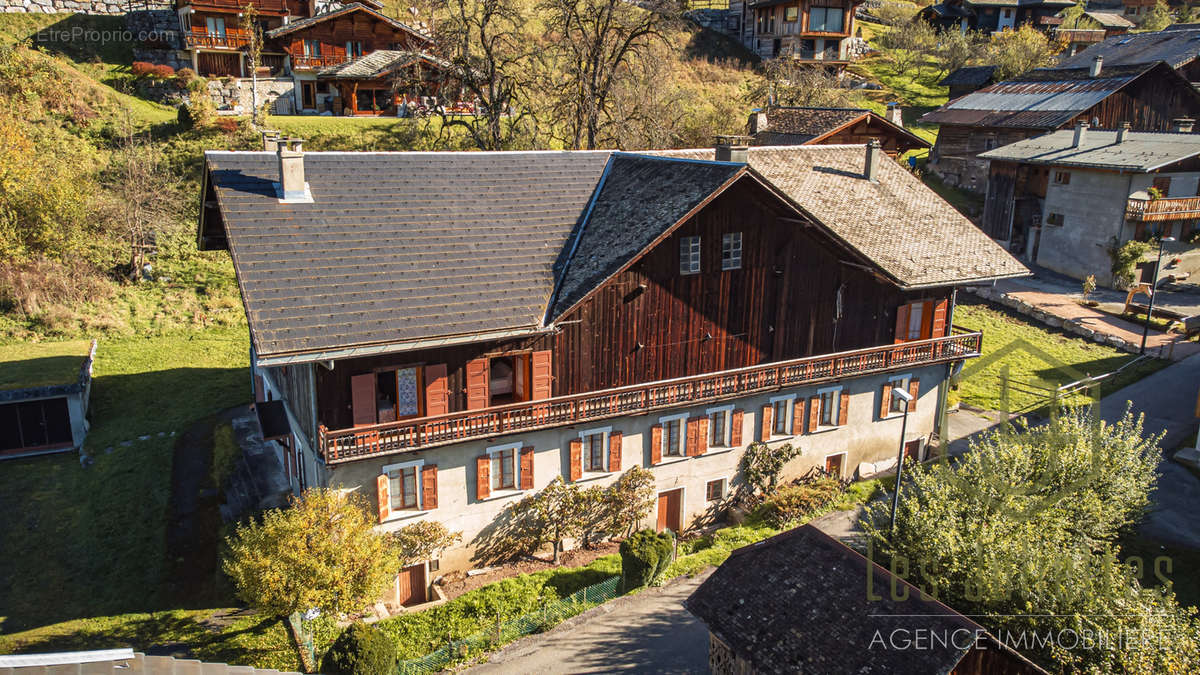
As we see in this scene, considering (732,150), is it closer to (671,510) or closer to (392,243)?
(392,243)

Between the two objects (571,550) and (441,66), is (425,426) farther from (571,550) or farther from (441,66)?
(441,66)

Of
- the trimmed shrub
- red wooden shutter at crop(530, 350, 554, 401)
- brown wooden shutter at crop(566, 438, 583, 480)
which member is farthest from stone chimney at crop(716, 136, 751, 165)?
the trimmed shrub

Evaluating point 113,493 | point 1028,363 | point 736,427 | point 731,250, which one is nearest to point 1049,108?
point 1028,363

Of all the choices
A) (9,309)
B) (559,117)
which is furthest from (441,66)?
(9,309)

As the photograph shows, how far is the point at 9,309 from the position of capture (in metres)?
41.1

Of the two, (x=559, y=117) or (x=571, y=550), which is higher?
(x=559, y=117)

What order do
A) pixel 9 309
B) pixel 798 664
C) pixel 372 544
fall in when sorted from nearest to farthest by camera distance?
pixel 798 664, pixel 372 544, pixel 9 309

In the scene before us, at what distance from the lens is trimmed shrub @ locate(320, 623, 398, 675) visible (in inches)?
765

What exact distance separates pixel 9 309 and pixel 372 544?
31.0 meters

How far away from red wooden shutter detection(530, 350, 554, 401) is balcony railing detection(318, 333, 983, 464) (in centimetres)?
83

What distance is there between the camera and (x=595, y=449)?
86.2ft

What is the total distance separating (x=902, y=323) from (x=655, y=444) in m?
11.7

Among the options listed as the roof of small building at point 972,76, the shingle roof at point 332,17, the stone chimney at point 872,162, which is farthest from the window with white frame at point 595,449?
the roof of small building at point 972,76

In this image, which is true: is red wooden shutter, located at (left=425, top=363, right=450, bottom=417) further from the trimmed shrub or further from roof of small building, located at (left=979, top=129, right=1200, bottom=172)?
roof of small building, located at (left=979, top=129, right=1200, bottom=172)
